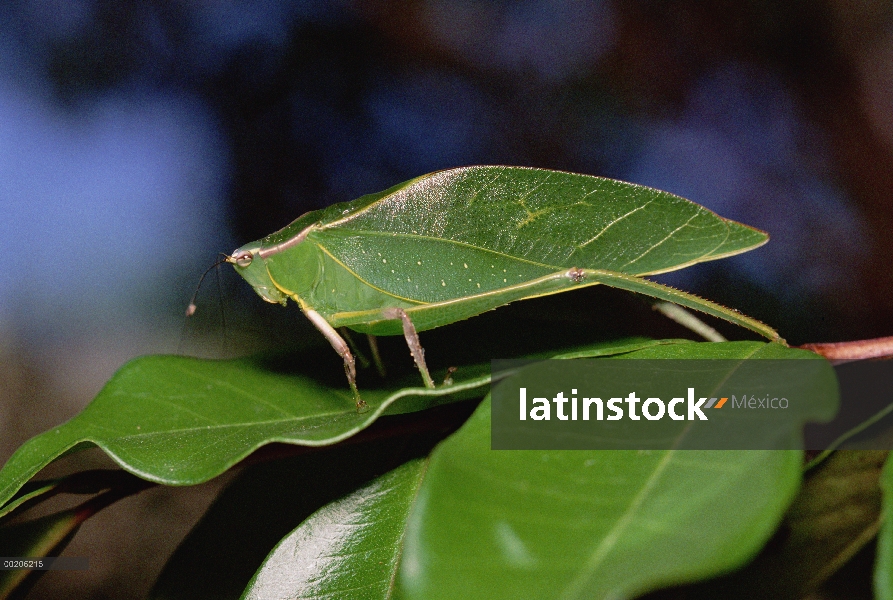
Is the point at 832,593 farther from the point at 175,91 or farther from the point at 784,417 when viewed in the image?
the point at 175,91

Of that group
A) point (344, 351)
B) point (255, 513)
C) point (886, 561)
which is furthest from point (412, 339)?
point (886, 561)

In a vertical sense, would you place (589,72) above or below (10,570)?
above

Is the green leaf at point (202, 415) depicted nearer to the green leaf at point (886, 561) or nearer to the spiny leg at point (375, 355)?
the spiny leg at point (375, 355)

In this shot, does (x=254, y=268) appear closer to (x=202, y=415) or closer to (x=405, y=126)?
(x=202, y=415)

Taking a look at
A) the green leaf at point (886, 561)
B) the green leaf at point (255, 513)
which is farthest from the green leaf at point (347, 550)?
the green leaf at point (886, 561)

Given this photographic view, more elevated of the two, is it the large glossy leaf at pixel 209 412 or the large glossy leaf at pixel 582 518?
the large glossy leaf at pixel 582 518

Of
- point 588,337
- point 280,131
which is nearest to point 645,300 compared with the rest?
point 588,337

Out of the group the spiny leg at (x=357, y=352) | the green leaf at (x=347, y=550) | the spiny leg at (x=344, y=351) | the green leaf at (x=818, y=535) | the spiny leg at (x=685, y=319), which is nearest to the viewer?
the green leaf at (x=818, y=535)
